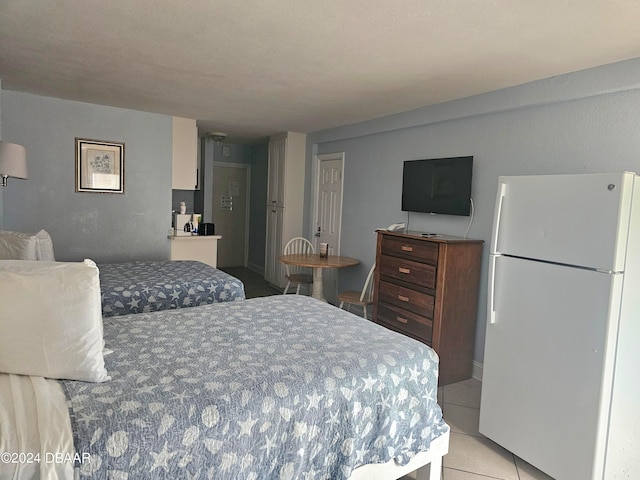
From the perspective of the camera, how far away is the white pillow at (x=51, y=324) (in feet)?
4.34

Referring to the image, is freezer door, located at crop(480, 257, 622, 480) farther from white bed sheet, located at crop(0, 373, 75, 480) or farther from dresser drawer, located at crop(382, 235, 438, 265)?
white bed sheet, located at crop(0, 373, 75, 480)

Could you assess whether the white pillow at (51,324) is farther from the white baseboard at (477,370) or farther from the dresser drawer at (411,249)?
the white baseboard at (477,370)

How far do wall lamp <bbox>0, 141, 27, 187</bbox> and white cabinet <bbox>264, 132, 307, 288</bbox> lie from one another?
11.3ft

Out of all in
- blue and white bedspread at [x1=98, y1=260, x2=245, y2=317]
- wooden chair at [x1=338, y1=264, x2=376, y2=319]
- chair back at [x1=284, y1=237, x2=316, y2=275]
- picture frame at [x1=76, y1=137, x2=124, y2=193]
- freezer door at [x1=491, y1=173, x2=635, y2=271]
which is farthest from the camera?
chair back at [x1=284, y1=237, x2=316, y2=275]

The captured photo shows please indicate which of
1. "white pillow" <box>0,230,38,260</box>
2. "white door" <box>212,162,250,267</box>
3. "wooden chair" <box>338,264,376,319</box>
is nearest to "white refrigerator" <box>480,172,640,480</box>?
"wooden chair" <box>338,264,376,319</box>

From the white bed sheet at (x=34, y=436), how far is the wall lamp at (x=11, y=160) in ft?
6.02

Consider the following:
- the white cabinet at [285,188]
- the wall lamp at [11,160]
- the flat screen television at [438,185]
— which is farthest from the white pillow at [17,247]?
the white cabinet at [285,188]

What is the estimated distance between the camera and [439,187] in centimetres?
373

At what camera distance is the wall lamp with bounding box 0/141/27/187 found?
251 centimetres

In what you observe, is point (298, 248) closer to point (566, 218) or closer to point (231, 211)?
point (231, 211)

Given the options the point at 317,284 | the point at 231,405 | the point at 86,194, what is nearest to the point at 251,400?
the point at 231,405

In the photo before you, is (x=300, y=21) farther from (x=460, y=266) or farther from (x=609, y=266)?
(x=460, y=266)

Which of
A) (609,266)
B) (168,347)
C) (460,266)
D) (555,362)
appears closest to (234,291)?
(168,347)

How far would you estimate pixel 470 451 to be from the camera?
7.88ft
